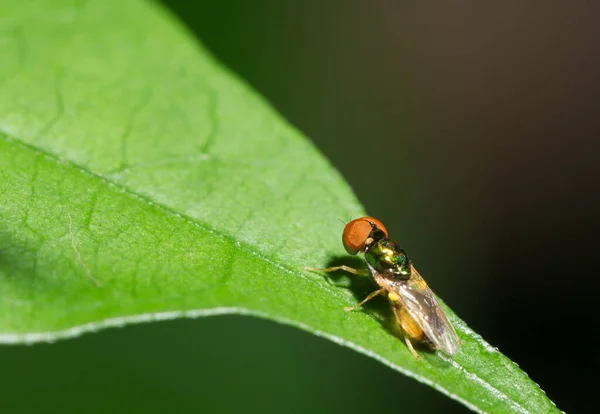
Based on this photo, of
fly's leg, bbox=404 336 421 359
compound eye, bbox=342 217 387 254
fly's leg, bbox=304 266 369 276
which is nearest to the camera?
fly's leg, bbox=404 336 421 359

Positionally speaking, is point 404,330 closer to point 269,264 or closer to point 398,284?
point 398,284

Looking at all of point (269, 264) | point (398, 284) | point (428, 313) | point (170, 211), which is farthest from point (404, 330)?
point (170, 211)

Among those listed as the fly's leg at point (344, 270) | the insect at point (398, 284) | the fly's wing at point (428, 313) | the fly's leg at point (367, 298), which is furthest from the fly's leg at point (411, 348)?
the fly's leg at point (344, 270)

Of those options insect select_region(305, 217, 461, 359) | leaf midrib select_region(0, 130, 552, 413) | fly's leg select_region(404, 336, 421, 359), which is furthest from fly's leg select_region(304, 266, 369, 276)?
fly's leg select_region(404, 336, 421, 359)

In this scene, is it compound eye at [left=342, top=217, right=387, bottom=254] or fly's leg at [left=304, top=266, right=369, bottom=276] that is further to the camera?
compound eye at [left=342, top=217, right=387, bottom=254]

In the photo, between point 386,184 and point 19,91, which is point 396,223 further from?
point 19,91

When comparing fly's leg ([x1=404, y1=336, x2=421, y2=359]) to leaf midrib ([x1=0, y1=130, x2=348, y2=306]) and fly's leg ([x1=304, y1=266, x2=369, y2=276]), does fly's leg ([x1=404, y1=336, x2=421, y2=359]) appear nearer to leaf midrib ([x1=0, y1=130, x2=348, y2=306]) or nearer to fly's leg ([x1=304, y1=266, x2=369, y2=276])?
leaf midrib ([x1=0, y1=130, x2=348, y2=306])

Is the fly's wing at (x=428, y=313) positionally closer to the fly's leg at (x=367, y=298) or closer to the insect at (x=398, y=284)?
the insect at (x=398, y=284)
